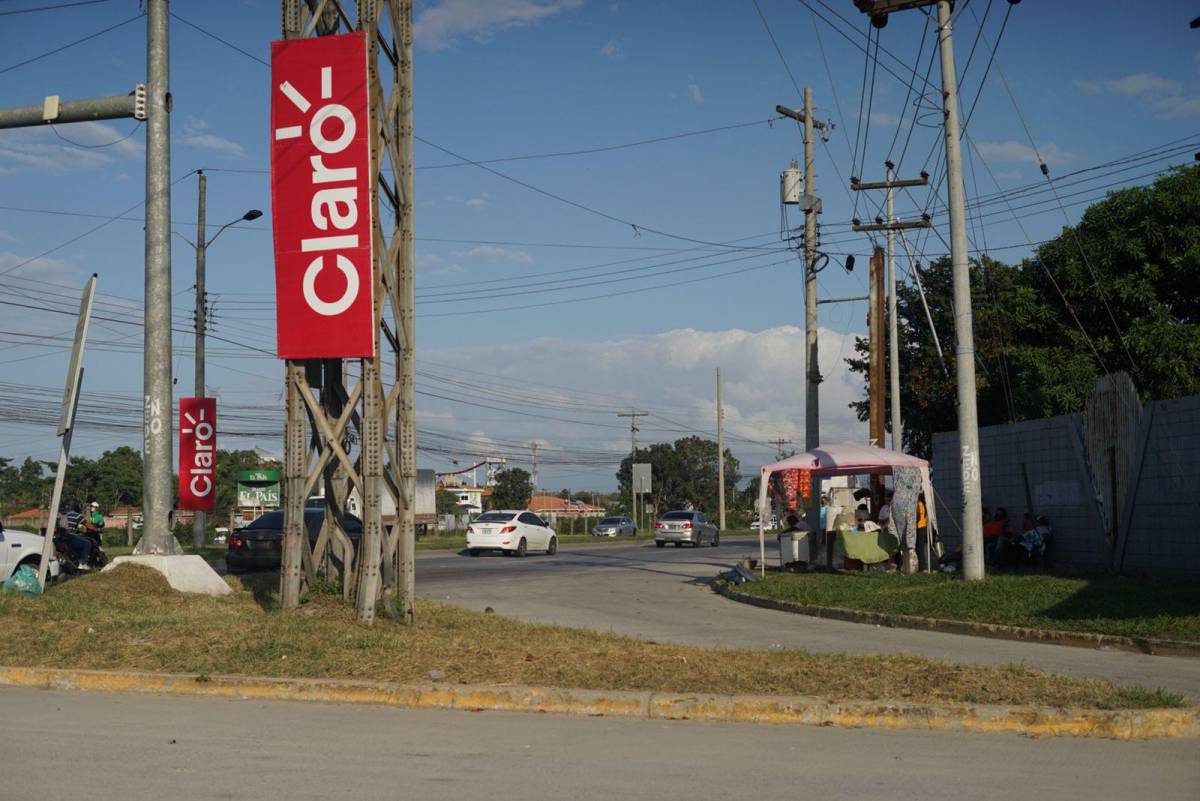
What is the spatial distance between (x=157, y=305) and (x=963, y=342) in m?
12.2

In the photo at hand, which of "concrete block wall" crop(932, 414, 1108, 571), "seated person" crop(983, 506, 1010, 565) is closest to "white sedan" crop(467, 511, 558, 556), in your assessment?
"concrete block wall" crop(932, 414, 1108, 571)

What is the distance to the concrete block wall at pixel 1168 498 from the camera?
57.2 feet

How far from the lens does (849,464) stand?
72.3 feet

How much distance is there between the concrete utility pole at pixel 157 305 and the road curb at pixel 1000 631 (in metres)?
9.30

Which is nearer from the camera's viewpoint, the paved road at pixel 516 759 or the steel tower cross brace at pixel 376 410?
the paved road at pixel 516 759

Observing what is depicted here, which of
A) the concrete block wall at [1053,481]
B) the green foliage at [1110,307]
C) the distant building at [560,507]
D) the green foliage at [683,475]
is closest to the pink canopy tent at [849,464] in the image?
the concrete block wall at [1053,481]

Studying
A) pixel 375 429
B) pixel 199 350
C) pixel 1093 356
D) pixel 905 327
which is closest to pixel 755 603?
pixel 375 429

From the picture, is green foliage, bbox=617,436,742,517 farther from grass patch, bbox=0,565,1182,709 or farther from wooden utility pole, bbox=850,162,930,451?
grass patch, bbox=0,565,1182,709

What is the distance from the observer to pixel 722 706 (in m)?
8.49

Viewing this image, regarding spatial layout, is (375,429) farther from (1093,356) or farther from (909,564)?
(1093,356)

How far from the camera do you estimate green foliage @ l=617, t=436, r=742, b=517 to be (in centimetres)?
12588

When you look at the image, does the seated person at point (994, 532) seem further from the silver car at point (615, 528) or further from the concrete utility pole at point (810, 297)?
the silver car at point (615, 528)

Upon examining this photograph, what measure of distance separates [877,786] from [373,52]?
9.38 m

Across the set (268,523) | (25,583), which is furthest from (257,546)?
(25,583)
